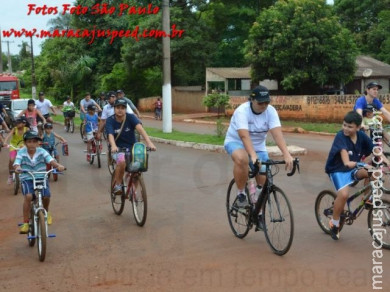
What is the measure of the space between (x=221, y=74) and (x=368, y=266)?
33.1 metres

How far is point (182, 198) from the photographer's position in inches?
381

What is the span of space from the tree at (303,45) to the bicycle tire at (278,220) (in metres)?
24.2

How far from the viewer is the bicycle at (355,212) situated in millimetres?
6148

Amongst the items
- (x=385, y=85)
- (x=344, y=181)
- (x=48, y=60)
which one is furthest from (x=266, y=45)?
(x=48, y=60)

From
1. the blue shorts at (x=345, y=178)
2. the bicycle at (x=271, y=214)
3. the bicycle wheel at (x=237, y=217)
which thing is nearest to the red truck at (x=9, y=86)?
the bicycle wheel at (x=237, y=217)

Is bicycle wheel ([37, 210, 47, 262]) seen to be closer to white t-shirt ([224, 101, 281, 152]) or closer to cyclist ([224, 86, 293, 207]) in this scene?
cyclist ([224, 86, 293, 207])

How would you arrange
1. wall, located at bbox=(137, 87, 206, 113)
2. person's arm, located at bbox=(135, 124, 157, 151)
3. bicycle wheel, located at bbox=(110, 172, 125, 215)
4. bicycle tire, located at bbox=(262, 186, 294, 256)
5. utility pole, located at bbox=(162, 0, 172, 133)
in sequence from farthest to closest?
wall, located at bbox=(137, 87, 206, 113) < utility pole, located at bbox=(162, 0, 172, 133) < bicycle wheel, located at bbox=(110, 172, 125, 215) < person's arm, located at bbox=(135, 124, 157, 151) < bicycle tire, located at bbox=(262, 186, 294, 256)

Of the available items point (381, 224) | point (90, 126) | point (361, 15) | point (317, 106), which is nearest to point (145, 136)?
point (381, 224)

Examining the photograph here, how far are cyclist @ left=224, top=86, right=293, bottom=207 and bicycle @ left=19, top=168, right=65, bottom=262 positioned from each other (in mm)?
2412

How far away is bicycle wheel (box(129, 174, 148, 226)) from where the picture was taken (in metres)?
7.73

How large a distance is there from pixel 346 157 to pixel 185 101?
36.1m

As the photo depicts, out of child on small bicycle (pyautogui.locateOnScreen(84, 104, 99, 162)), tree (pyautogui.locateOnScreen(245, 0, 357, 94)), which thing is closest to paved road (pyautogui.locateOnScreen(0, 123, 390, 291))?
child on small bicycle (pyautogui.locateOnScreen(84, 104, 99, 162))

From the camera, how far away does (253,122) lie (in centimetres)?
649

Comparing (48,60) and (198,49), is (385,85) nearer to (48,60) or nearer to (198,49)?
(198,49)
